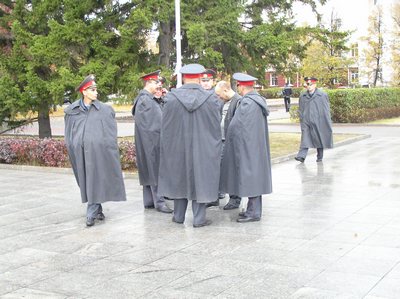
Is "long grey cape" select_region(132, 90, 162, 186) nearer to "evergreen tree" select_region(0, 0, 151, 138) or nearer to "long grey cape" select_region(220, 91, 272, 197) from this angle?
"long grey cape" select_region(220, 91, 272, 197)

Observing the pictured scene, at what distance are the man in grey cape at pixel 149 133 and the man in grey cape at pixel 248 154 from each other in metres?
1.11

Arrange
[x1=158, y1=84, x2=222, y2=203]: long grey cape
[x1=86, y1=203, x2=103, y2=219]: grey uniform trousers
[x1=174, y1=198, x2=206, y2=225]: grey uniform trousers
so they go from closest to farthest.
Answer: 1. [x1=158, y1=84, x2=222, y2=203]: long grey cape
2. [x1=174, y1=198, x2=206, y2=225]: grey uniform trousers
3. [x1=86, y1=203, x2=103, y2=219]: grey uniform trousers

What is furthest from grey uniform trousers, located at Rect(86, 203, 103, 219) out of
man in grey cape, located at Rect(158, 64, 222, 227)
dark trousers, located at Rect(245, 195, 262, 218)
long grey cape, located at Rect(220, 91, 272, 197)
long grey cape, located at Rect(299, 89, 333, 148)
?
long grey cape, located at Rect(299, 89, 333, 148)

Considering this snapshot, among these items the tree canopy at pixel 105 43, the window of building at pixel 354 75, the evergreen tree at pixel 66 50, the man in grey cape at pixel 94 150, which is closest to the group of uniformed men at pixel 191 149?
the man in grey cape at pixel 94 150

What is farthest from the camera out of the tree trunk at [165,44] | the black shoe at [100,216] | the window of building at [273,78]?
the window of building at [273,78]

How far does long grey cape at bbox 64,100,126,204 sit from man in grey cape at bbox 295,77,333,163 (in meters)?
6.17

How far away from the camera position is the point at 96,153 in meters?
7.53

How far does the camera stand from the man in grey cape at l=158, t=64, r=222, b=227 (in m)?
7.14

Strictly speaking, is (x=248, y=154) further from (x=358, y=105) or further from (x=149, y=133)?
(x=358, y=105)

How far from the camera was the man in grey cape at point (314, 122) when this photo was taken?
13.1 meters

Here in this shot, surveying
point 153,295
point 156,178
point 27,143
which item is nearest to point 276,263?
point 153,295

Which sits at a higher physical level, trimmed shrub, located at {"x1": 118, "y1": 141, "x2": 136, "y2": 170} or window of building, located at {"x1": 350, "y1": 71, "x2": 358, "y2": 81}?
window of building, located at {"x1": 350, "y1": 71, "x2": 358, "y2": 81}

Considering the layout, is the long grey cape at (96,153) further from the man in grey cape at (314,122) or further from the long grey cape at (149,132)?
the man in grey cape at (314,122)

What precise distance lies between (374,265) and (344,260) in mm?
287
